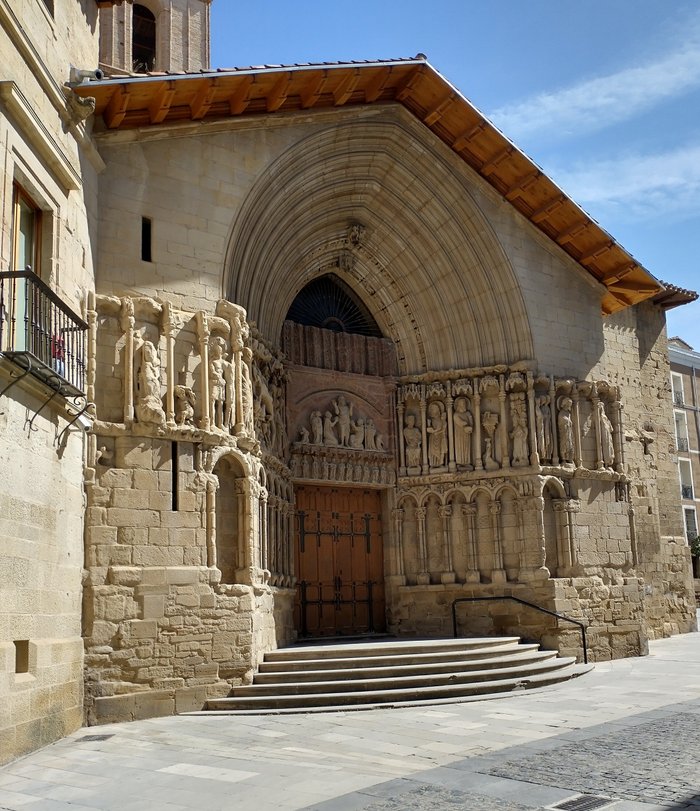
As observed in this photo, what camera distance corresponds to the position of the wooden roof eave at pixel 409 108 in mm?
10914

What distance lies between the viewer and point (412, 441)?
15.2 m

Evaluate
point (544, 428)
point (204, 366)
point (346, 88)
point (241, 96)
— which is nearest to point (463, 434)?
point (544, 428)

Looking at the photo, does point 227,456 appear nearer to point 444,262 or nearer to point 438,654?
point 438,654

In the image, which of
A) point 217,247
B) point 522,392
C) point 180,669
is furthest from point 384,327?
point 180,669

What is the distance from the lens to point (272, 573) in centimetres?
1263

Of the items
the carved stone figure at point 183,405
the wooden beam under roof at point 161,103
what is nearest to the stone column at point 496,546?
the carved stone figure at point 183,405

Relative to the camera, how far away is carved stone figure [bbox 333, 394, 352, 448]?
1473 centimetres

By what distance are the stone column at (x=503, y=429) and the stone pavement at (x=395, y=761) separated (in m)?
4.59

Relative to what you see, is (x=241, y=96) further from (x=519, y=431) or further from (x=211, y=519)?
(x=519, y=431)

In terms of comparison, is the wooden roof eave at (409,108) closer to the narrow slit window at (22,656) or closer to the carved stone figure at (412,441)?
the carved stone figure at (412,441)

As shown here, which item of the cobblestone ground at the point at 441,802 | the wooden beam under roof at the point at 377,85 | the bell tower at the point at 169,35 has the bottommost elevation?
the cobblestone ground at the point at 441,802

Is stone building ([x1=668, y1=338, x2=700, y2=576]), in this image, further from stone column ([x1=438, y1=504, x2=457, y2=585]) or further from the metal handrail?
the metal handrail

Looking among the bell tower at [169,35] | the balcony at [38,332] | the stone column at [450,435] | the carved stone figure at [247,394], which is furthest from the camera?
the bell tower at [169,35]

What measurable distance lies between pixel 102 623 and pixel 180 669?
1.05 meters
